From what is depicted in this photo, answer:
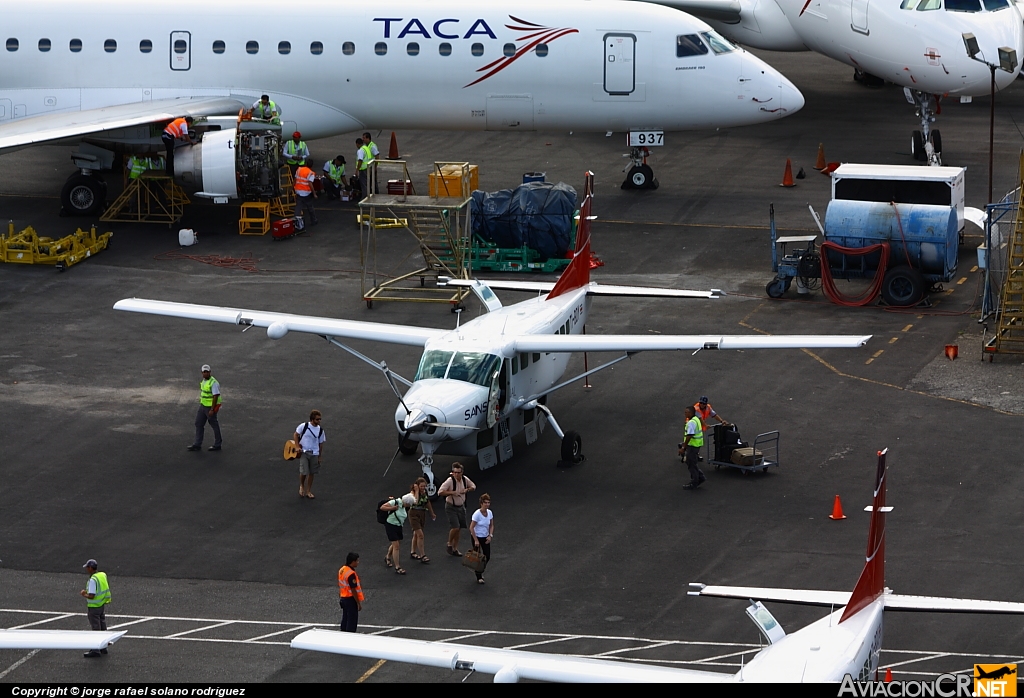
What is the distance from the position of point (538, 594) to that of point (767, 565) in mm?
3510

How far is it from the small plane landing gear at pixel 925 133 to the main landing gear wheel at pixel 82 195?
23049 millimetres

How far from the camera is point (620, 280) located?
3688cm

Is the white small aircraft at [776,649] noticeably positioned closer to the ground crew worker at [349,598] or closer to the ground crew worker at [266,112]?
the ground crew worker at [349,598]

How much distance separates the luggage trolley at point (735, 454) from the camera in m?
26.6

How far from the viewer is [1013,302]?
32.5 m

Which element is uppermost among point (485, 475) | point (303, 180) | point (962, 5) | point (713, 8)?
point (713, 8)

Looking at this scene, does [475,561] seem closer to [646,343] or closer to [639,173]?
[646,343]

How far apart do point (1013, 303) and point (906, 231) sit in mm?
3347

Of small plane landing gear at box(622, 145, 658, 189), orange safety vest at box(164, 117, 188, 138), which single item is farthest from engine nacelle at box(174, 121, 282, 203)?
small plane landing gear at box(622, 145, 658, 189)

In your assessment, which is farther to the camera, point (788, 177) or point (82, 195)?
point (788, 177)

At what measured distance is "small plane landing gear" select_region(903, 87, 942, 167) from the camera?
148 feet

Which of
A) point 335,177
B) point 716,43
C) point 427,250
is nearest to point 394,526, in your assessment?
point 427,250

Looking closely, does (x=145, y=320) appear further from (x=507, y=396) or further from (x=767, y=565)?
(x=767, y=565)

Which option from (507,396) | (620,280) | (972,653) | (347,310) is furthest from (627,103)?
(972,653)
